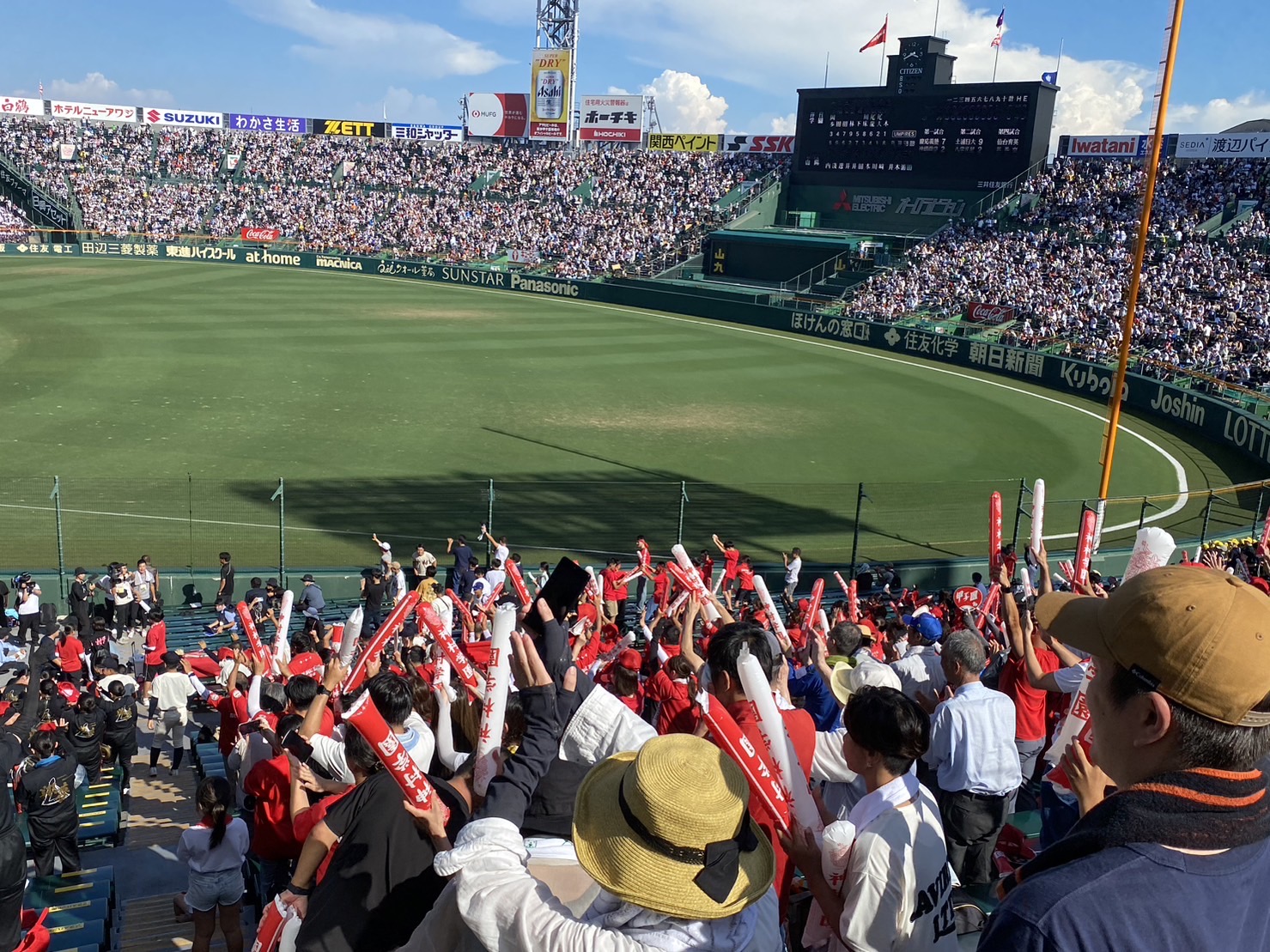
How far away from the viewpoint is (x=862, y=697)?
3219mm

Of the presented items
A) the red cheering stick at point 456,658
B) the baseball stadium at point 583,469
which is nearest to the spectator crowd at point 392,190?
the baseball stadium at point 583,469

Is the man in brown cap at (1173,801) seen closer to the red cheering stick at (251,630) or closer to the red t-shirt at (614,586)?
the red cheering stick at (251,630)

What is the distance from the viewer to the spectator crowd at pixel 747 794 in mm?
1798

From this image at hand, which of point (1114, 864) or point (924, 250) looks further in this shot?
point (924, 250)

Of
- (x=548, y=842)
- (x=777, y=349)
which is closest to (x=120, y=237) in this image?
(x=777, y=349)

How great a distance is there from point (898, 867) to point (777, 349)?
3891 centimetres

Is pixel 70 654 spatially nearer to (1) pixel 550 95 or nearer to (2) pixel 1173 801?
(2) pixel 1173 801

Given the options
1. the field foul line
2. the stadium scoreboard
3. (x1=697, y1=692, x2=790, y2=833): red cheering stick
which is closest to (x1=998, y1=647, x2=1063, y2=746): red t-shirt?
(x1=697, y1=692, x2=790, y2=833): red cheering stick

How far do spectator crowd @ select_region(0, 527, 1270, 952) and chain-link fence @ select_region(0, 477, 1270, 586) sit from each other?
10.2m

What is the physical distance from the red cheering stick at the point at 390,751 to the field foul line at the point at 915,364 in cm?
1486

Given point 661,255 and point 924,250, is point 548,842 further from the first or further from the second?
point 661,255

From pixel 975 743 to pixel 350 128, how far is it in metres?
83.4

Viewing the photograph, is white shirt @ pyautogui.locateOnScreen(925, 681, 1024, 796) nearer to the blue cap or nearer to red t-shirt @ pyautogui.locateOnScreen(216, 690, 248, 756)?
the blue cap

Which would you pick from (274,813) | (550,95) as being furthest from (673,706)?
(550,95)
